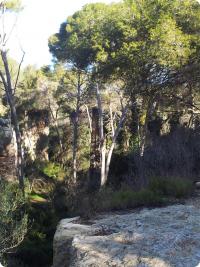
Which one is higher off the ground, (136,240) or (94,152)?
(94,152)

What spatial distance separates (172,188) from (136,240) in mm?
3694

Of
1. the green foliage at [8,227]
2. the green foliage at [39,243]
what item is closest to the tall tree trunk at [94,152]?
the green foliage at [39,243]

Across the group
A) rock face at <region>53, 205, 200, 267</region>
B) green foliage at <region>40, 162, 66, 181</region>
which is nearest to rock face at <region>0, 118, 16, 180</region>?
green foliage at <region>40, 162, 66, 181</region>

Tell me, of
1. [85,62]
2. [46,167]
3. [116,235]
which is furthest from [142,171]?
[46,167]

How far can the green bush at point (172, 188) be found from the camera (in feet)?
29.6

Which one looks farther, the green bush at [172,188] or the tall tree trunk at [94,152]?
the tall tree trunk at [94,152]

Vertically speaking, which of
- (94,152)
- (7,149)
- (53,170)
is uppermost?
(7,149)

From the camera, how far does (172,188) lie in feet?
29.7

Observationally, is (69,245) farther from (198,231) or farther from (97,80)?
(97,80)

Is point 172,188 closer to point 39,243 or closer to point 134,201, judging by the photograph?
point 134,201

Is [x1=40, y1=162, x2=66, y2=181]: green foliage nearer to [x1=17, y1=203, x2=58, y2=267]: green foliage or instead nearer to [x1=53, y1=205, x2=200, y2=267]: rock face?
[x1=17, y1=203, x2=58, y2=267]: green foliage

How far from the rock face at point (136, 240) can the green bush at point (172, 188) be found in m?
1.47

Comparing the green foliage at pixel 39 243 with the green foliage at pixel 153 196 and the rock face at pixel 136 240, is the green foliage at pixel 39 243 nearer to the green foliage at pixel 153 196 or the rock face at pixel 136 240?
the green foliage at pixel 153 196

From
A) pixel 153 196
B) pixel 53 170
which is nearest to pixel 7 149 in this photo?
pixel 53 170
